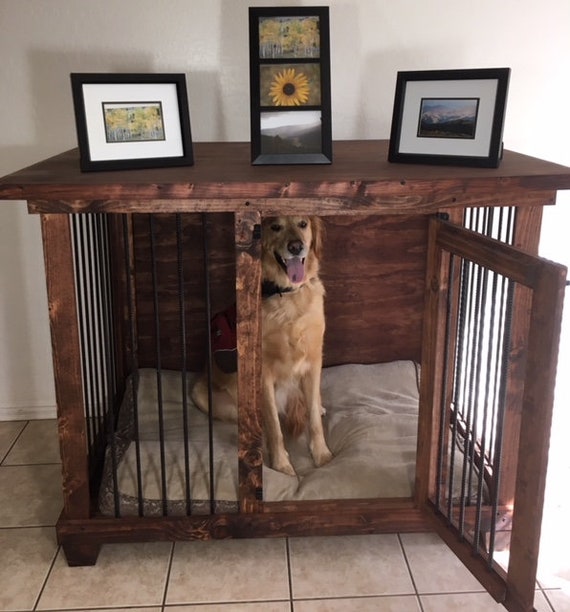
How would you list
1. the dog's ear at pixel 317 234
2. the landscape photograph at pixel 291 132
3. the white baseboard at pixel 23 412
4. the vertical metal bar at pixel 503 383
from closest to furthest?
the vertical metal bar at pixel 503 383 < the landscape photograph at pixel 291 132 < the dog's ear at pixel 317 234 < the white baseboard at pixel 23 412

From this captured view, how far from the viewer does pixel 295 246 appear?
77.0 inches

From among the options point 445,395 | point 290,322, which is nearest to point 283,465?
point 290,322

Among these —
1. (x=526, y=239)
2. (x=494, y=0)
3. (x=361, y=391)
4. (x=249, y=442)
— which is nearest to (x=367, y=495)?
(x=249, y=442)

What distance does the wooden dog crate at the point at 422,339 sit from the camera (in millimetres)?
1472

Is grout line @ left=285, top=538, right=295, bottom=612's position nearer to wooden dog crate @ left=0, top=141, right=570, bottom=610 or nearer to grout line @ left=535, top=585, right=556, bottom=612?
wooden dog crate @ left=0, top=141, right=570, bottom=610

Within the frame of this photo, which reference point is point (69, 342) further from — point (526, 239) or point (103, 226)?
point (526, 239)

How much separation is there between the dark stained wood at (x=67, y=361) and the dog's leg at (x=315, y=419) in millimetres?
692

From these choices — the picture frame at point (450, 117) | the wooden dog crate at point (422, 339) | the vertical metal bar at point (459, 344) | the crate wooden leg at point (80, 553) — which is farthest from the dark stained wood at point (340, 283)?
the crate wooden leg at point (80, 553)

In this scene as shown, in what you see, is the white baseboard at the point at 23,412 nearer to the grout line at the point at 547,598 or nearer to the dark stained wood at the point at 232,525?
the dark stained wood at the point at 232,525

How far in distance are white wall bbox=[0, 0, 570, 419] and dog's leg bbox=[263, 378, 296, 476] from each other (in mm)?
920

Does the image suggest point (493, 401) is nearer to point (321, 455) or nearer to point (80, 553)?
point (321, 455)

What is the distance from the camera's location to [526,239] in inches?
69.0

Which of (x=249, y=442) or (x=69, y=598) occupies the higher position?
(x=249, y=442)

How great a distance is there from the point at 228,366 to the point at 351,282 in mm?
590
